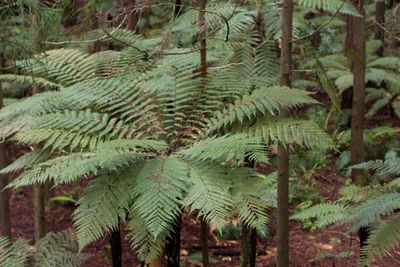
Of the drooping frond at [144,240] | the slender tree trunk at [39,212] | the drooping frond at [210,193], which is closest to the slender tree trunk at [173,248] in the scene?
the drooping frond at [144,240]

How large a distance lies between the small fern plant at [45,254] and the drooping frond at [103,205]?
43.5 inches

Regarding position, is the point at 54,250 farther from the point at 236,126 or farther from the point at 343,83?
the point at 343,83

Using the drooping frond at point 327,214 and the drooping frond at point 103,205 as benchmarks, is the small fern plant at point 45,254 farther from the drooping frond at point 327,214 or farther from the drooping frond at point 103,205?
the drooping frond at point 327,214

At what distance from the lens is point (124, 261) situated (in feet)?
20.5

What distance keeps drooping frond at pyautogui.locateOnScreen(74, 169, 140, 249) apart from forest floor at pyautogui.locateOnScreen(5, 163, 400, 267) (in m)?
2.36

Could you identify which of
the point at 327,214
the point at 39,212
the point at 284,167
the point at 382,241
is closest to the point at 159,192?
the point at 284,167

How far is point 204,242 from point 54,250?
1.29m

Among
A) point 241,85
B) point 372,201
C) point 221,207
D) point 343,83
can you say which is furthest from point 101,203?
point 343,83

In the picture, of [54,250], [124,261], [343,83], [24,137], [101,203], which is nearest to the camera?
[101,203]

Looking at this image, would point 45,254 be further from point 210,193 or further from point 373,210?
point 373,210

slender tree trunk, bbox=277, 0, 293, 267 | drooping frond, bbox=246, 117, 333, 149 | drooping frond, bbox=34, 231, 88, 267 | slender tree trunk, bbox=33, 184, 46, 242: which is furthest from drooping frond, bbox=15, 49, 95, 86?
slender tree trunk, bbox=277, 0, 293, 267

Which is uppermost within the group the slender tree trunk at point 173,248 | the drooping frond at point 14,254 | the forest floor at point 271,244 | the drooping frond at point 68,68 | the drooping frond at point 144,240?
the drooping frond at point 68,68

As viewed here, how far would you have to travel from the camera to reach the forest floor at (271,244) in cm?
538

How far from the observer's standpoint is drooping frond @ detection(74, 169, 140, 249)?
10.5 ft
